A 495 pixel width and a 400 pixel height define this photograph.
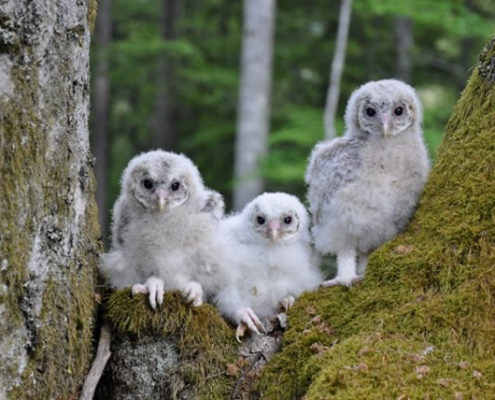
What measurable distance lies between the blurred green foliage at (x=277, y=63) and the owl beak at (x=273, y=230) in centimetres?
797

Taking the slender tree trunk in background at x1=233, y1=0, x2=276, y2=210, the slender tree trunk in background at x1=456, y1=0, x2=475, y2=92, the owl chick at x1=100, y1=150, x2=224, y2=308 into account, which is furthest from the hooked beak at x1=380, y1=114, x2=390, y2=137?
the slender tree trunk in background at x1=456, y1=0, x2=475, y2=92

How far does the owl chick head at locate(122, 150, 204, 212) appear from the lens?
427 centimetres

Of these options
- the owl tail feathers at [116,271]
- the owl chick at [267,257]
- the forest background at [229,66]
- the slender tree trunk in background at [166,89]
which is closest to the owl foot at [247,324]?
the owl chick at [267,257]

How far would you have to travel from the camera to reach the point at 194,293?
157 inches

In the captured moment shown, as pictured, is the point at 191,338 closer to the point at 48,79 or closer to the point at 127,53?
the point at 48,79

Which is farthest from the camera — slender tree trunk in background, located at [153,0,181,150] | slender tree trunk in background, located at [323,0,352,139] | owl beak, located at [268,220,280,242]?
slender tree trunk in background, located at [153,0,181,150]

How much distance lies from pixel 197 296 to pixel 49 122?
4.22 ft

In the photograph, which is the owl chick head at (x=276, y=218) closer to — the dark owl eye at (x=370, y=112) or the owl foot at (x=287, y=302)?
the owl foot at (x=287, y=302)

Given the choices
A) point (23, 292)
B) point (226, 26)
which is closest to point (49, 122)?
point (23, 292)

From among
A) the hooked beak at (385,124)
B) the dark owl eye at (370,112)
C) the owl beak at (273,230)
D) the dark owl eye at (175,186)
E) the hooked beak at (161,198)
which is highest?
the dark owl eye at (370,112)

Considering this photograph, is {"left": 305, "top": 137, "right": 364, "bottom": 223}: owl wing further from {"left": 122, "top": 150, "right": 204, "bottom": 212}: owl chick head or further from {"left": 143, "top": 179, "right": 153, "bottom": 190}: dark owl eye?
{"left": 143, "top": 179, "right": 153, "bottom": 190}: dark owl eye

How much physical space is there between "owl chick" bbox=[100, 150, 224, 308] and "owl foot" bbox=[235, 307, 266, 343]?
0.28 m

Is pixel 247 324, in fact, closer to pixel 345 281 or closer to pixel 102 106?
pixel 345 281

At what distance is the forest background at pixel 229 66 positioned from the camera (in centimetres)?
1485
